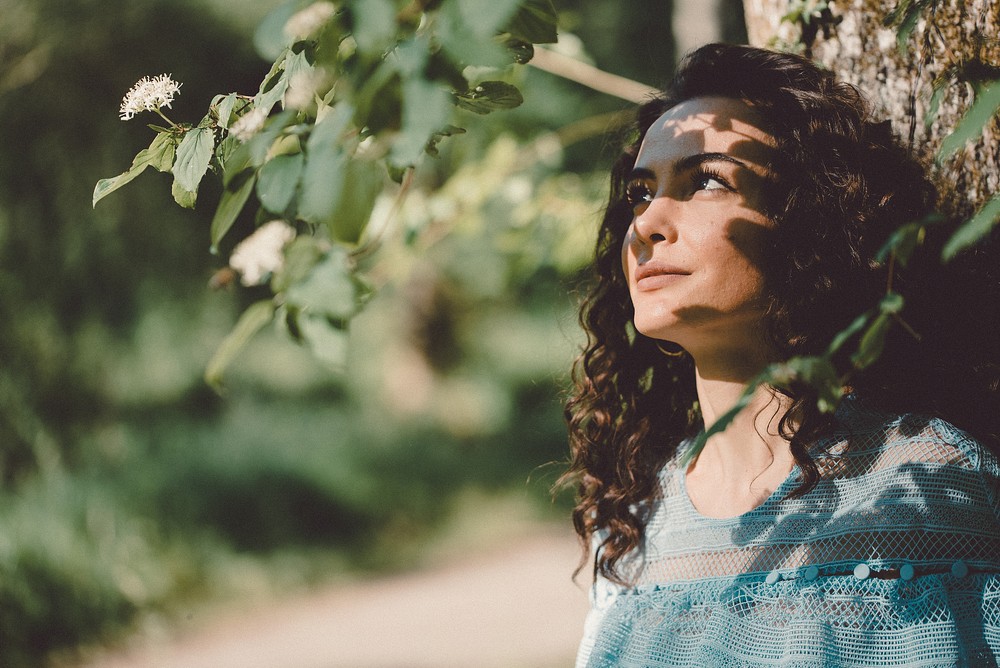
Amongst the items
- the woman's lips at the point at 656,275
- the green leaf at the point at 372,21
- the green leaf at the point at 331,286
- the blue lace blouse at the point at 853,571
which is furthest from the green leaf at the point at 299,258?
the blue lace blouse at the point at 853,571

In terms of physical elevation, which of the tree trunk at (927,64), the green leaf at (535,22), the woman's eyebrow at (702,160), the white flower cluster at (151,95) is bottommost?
the green leaf at (535,22)

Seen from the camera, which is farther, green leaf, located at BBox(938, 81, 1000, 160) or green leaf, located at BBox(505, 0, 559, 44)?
green leaf, located at BBox(505, 0, 559, 44)

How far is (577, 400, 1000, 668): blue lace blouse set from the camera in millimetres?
1171

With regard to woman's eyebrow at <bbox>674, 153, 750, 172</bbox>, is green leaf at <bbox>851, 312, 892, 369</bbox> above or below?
below

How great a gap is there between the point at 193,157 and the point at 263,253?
327 millimetres

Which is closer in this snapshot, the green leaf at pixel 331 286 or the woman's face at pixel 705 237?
the green leaf at pixel 331 286

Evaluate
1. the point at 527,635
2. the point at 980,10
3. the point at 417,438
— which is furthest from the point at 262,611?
the point at 980,10

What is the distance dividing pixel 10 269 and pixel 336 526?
3.08m

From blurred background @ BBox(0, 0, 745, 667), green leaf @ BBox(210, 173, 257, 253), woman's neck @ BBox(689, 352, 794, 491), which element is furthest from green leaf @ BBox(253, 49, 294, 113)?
blurred background @ BBox(0, 0, 745, 667)

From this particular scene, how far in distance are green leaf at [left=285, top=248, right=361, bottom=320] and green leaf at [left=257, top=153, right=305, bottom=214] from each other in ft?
0.36

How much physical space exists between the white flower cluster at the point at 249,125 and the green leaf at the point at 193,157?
0.03m

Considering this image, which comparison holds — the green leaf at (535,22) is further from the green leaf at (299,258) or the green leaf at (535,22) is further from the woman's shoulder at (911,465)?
the woman's shoulder at (911,465)

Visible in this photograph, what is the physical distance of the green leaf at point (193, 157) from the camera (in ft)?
3.39

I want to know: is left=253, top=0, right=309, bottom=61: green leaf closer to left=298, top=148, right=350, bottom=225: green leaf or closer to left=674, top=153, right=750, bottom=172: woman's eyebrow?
left=298, top=148, right=350, bottom=225: green leaf
